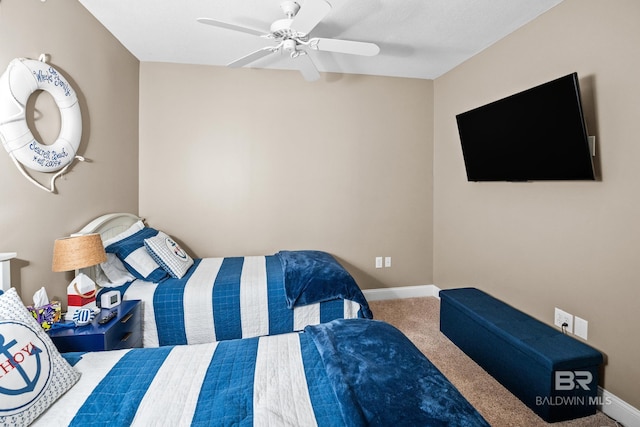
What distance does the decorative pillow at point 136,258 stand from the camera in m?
2.33

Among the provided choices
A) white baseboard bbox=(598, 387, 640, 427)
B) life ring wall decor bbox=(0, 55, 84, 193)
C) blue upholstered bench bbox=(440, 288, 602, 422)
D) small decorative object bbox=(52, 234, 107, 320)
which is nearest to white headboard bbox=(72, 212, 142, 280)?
small decorative object bbox=(52, 234, 107, 320)

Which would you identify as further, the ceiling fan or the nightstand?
the ceiling fan

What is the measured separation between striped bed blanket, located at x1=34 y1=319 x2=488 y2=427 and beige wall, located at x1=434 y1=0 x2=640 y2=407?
1413 millimetres

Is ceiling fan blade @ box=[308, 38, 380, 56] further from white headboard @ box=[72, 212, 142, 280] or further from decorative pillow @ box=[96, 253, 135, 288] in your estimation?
decorative pillow @ box=[96, 253, 135, 288]

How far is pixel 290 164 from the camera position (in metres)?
3.43

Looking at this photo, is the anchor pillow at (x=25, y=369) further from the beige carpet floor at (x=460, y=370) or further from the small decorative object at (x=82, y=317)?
the beige carpet floor at (x=460, y=370)

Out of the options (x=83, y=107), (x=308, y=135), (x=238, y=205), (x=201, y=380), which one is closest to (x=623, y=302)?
(x=201, y=380)

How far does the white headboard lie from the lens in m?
2.23

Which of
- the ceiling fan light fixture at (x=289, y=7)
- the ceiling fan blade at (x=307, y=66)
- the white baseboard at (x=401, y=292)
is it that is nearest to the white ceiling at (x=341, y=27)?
the ceiling fan light fixture at (x=289, y=7)

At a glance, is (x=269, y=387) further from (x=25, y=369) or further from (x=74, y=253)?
(x=74, y=253)

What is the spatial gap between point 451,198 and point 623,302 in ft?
5.90

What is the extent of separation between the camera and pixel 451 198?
11.3 ft

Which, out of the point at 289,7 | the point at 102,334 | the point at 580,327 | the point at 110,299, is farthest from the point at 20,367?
the point at 580,327

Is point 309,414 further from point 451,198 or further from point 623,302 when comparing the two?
point 451,198
